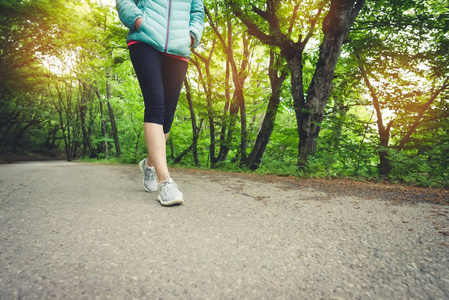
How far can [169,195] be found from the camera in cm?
194

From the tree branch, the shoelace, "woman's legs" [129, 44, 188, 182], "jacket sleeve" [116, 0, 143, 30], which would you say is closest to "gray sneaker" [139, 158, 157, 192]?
the shoelace

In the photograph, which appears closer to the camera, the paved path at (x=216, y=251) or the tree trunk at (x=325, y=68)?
the paved path at (x=216, y=251)

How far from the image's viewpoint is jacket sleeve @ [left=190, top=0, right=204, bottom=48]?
2.36m

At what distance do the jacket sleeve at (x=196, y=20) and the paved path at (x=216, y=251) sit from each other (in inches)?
66.4

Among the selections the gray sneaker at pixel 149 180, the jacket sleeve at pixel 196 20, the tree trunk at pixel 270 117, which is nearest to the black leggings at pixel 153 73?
the jacket sleeve at pixel 196 20

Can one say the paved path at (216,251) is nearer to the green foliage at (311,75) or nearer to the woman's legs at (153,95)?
the woman's legs at (153,95)

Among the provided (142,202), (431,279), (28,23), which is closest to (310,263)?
(431,279)

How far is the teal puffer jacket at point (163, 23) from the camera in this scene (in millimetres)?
2016

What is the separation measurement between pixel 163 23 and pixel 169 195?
155 cm

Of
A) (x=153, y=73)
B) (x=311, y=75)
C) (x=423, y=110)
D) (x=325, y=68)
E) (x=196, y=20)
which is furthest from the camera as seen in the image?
(x=311, y=75)

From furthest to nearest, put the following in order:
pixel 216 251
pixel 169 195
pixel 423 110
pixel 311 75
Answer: pixel 311 75 → pixel 423 110 → pixel 169 195 → pixel 216 251

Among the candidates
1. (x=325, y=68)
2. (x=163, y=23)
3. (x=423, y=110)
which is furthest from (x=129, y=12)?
(x=423, y=110)

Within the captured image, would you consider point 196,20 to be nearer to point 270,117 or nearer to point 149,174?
point 149,174

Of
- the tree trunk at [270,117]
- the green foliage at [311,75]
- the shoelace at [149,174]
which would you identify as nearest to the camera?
the shoelace at [149,174]
